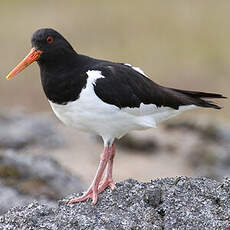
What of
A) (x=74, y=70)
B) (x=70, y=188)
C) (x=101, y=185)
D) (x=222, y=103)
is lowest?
(x=222, y=103)

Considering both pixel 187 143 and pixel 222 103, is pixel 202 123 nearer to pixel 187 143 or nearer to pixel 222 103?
pixel 187 143

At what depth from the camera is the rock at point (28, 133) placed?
14.8 metres

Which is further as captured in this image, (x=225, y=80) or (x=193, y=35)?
(x=193, y=35)

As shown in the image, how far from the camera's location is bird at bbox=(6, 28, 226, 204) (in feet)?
23.6

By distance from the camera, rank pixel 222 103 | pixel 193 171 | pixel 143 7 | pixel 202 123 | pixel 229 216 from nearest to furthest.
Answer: pixel 229 216
pixel 193 171
pixel 202 123
pixel 222 103
pixel 143 7

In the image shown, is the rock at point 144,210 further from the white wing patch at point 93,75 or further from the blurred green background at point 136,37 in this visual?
the blurred green background at point 136,37

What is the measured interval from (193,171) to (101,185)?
7102 millimetres

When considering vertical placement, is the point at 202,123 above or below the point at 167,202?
below

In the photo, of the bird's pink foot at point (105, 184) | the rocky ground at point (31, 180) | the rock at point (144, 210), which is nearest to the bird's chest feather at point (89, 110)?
the bird's pink foot at point (105, 184)

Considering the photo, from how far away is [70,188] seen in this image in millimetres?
11258

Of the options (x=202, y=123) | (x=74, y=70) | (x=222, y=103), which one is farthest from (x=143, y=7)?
(x=74, y=70)

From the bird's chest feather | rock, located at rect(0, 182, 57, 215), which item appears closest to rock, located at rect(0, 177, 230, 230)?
the bird's chest feather

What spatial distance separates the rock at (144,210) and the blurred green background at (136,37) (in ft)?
45.6

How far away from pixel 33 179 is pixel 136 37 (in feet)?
52.4
